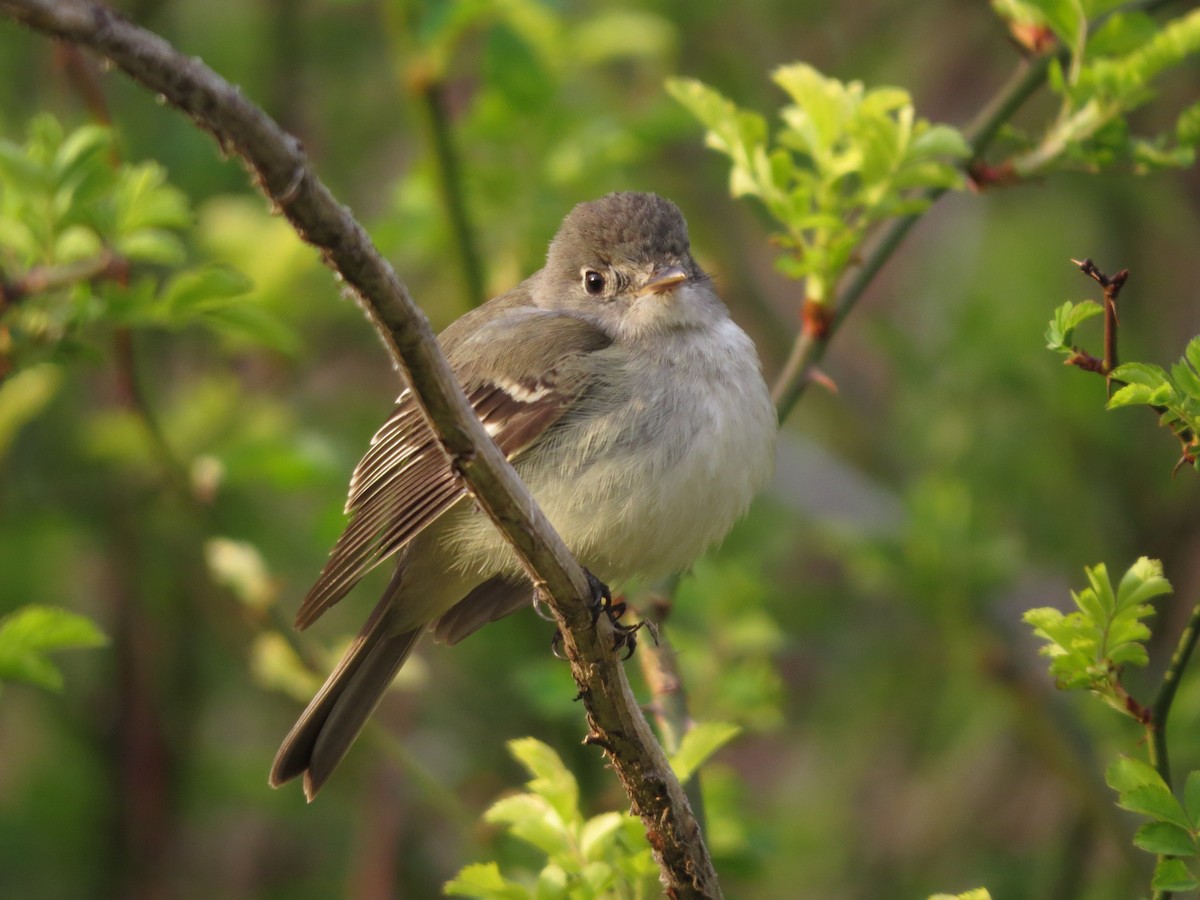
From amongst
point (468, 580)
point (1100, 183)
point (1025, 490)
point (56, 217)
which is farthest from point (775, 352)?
point (56, 217)

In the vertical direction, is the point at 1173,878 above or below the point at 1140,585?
below

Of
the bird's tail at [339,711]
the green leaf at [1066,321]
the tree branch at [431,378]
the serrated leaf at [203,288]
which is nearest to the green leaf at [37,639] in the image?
the serrated leaf at [203,288]

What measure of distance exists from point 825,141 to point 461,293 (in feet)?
6.51

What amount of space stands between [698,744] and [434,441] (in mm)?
966

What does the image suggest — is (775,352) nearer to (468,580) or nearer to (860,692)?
(860,692)

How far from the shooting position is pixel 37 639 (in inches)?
111

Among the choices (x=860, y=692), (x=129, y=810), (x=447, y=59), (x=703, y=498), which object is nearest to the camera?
(x=703, y=498)

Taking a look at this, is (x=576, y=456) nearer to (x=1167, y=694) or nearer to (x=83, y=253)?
(x=83, y=253)

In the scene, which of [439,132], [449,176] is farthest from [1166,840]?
[439,132]

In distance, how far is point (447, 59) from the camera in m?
4.57

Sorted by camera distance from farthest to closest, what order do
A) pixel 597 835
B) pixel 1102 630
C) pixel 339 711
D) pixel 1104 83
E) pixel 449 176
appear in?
pixel 449 176, pixel 339 711, pixel 1104 83, pixel 597 835, pixel 1102 630

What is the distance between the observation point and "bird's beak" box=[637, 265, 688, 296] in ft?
12.3

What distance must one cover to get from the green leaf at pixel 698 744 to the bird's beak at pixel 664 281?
52.1 inches

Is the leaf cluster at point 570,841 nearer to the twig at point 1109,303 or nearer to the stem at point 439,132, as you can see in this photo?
the twig at point 1109,303
